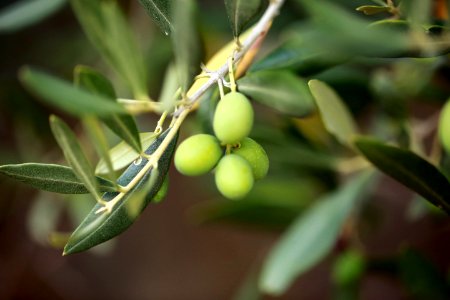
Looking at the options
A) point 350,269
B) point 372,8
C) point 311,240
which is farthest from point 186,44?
point 350,269

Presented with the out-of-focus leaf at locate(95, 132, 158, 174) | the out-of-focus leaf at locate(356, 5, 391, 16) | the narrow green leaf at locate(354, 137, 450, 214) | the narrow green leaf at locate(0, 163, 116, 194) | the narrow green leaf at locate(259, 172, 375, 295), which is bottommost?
the narrow green leaf at locate(259, 172, 375, 295)

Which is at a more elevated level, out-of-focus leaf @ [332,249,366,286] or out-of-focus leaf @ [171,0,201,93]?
out-of-focus leaf @ [171,0,201,93]

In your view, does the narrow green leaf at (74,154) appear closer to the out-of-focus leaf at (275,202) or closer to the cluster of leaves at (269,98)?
the cluster of leaves at (269,98)

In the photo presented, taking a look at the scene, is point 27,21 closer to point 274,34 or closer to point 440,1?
point 274,34

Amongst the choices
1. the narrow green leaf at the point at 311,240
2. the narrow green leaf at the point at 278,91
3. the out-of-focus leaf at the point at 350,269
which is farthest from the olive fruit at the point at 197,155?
the out-of-focus leaf at the point at 350,269

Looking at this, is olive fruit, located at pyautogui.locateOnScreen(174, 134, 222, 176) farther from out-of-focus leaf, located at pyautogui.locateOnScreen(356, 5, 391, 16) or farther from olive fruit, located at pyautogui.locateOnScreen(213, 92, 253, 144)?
out-of-focus leaf, located at pyautogui.locateOnScreen(356, 5, 391, 16)

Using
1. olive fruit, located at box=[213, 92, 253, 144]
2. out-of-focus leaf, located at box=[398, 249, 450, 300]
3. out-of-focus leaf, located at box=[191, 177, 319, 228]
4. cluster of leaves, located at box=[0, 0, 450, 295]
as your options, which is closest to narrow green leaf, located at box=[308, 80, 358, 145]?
cluster of leaves, located at box=[0, 0, 450, 295]
